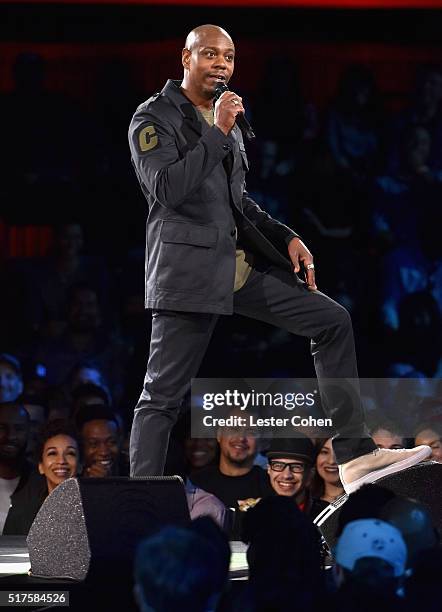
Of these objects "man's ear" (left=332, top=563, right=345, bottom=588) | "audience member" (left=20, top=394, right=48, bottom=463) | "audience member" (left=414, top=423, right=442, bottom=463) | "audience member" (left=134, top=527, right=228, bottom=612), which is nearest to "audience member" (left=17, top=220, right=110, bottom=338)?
"audience member" (left=20, top=394, right=48, bottom=463)

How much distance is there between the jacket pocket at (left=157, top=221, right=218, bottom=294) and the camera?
2309 millimetres

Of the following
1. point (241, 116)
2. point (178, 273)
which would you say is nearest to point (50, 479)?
point (178, 273)

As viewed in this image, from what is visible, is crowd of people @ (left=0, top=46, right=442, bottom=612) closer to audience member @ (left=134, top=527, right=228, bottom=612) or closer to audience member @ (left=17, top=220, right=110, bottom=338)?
audience member @ (left=17, top=220, right=110, bottom=338)

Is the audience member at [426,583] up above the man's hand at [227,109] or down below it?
below

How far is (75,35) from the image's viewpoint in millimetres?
4512

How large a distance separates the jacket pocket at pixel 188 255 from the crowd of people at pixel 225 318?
3.57 ft

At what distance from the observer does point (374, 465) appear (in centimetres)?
229

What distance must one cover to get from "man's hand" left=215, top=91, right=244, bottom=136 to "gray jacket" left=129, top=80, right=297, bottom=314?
5 centimetres

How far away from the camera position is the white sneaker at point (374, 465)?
89.7 inches

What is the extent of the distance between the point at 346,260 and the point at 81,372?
1119 mm

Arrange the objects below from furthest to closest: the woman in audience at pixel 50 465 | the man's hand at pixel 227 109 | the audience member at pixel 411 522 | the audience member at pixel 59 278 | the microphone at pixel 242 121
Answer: the audience member at pixel 59 278 < the woman in audience at pixel 50 465 < the microphone at pixel 242 121 < the man's hand at pixel 227 109 < the audience member at pixel 411 522

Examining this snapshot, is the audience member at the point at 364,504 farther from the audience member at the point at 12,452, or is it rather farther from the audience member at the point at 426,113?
the audience member at the point at 426,113

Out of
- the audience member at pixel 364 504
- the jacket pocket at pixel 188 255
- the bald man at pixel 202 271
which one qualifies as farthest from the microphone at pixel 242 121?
the audience member at pixel 364 504

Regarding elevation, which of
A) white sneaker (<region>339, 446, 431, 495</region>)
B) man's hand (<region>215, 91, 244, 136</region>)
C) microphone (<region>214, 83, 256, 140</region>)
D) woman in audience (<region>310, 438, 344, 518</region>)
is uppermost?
A: microphone (<region>214, 83, 256, 140</region>)
